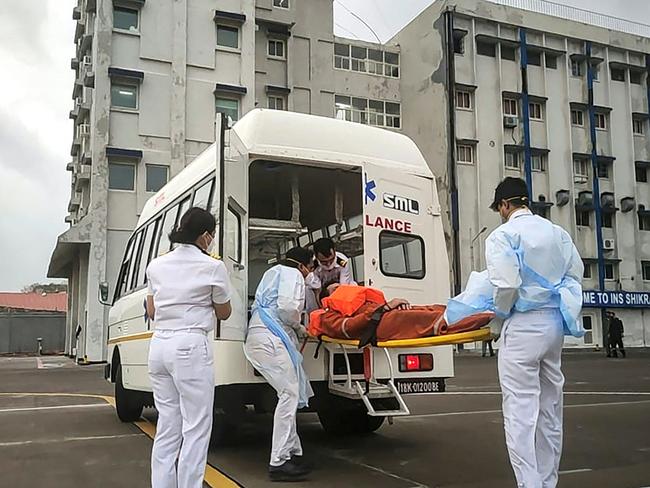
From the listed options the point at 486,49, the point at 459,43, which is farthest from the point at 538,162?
the point at 459,43

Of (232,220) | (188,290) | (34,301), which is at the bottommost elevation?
(188,290)

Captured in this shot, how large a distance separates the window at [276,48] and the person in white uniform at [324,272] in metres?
29.1

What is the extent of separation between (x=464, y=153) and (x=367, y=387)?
31040mm

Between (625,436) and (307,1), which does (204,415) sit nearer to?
(625,436)

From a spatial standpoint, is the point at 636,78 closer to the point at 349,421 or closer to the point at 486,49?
the point at 486,49

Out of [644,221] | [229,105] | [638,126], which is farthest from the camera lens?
[638,126]

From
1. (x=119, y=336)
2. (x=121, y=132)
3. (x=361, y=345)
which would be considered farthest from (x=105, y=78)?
(x=361, y=345)

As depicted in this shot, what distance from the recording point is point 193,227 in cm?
479

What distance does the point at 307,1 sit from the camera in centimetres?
3703

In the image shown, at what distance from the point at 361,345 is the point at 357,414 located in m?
2.88

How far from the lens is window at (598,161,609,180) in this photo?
39812 mm

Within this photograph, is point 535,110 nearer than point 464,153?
No

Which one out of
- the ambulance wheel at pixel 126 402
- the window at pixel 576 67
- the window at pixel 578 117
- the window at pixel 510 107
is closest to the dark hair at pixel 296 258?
the ambulance wheel at pixel 126 402

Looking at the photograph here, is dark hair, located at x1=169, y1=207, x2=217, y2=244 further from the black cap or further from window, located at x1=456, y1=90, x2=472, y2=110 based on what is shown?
window, located at x1=456, y1=90, x2=472, y2=110
